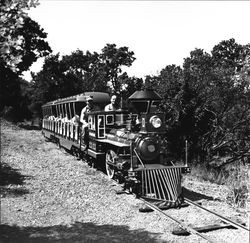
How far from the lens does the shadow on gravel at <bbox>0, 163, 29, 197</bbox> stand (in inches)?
318

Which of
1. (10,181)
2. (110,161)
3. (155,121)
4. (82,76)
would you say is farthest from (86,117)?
(82,76)

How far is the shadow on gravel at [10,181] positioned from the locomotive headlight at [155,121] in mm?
3578

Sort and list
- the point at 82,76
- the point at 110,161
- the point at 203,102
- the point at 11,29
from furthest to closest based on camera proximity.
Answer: the point at 82,76 → the point at 203,102 → the point at 110,161 → the point at 11,29

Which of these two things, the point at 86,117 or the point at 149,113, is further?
the point at 86,117

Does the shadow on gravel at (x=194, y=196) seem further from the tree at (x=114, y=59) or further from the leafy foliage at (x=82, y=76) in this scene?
the tree at (x=114, y=59)

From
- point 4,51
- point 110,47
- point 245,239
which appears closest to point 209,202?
point 245,239

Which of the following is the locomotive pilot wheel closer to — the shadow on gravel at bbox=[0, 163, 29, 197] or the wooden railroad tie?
the shadow on gravel at bbox=[0, 163, 29, 197]

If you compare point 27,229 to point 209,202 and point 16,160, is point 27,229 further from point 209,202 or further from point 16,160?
point 16,160

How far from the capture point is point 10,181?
920cm

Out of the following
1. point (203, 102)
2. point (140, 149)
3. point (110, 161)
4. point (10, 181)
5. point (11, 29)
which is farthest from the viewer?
point (203, 102)

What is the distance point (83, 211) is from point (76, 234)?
1.23 metres

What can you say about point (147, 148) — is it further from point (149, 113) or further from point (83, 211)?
point (83, 211)

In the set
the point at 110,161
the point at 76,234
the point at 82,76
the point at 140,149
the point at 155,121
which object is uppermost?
the point at 82,76

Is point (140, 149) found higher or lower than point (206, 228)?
higher
